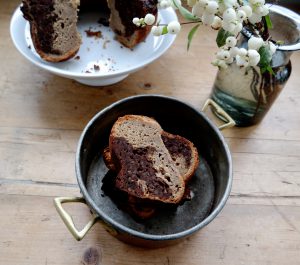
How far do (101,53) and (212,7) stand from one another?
1.57ft

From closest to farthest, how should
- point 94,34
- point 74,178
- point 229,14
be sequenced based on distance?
point 229,14 < point 74,178 < point 94,34

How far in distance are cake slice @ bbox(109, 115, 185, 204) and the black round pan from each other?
0.04 metres

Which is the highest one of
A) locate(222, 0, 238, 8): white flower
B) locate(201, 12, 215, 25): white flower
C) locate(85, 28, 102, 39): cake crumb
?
locate(222, 0, 238, 8): white flower

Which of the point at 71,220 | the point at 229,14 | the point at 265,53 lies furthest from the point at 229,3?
the point at 71,220

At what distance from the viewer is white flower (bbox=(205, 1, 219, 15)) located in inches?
18.8

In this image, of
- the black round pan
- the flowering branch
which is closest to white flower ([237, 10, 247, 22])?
the flowering branch

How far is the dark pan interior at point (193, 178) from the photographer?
0.63 meters

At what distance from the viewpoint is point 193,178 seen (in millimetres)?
708

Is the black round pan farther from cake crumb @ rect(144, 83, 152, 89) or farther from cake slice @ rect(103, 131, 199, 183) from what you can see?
cake crumb @ rect(144, 83, 152, 89)

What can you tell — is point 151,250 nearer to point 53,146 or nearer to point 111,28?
point 53,146

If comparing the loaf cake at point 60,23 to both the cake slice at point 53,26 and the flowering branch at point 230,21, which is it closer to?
the cake slice at point 53,26

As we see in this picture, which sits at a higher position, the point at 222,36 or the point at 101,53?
the point at 222,36

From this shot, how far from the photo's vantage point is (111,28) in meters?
0.96

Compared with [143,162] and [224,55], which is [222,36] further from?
[143,162]
